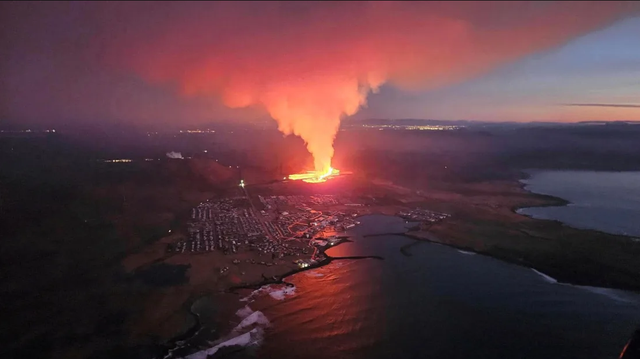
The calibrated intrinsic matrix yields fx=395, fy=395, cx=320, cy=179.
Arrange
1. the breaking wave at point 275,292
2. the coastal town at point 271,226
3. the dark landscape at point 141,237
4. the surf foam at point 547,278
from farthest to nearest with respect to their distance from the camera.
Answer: the coastal town at point 271,226 < the surf foam at point 547,278 < the breaking wave at point 275,292 < the dark landscape at point 141,237

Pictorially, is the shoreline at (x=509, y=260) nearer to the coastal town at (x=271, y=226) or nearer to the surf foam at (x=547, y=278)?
the surf foam at (x=547, y=278)

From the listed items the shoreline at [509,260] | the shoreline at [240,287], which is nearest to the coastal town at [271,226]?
the shoreline at [240,287]

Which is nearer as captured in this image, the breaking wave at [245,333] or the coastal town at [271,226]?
the breaking wave at [245,333]

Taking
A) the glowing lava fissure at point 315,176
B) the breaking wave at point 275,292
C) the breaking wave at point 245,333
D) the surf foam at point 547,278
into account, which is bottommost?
the surf foam at point 547,278

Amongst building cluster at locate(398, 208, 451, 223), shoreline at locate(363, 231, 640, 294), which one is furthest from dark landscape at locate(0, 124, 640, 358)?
building cluster at locate(398, 208, 451, 223)

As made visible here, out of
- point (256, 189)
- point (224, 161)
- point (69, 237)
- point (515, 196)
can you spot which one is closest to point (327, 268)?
point (69, 237)

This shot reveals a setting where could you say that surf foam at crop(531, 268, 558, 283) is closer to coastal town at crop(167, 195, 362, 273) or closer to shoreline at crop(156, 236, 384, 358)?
shoreline at crop(156, 236, 384, 358)
